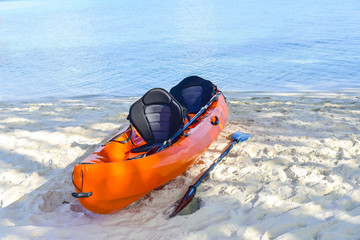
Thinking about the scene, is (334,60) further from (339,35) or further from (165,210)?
(165,210)

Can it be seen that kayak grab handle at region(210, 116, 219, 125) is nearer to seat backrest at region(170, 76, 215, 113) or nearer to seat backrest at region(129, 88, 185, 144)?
seat backrest at region(129, 88, 185, 144)

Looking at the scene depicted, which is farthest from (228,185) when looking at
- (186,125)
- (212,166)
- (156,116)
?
(156,116)

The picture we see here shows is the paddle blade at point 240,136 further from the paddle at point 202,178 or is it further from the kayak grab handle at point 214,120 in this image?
the kayak grab handle at point 214,120

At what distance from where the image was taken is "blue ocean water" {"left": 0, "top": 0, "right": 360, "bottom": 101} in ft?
38.1

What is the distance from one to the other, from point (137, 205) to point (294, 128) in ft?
9.88

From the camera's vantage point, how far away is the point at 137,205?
3.78 metres

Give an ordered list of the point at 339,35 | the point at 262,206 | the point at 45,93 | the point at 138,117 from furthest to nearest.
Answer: the point at 339,35, the point at 45,93, the point at 138,117, the point at 262,206

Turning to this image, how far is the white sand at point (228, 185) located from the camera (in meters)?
3.04

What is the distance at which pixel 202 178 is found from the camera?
4.00 m

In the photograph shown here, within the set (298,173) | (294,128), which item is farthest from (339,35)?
(298,173)

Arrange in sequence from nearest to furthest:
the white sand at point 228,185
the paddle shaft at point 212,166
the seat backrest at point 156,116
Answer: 1. the white sand at point 228,185
2. the paddle shaft at point 212,166
3. the seat backrest at point 156,116

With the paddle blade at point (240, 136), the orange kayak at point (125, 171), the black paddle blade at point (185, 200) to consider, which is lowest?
the black paddle blade at point (185, 200)

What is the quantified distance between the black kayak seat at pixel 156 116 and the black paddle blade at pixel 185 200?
Result: 3.94 ft

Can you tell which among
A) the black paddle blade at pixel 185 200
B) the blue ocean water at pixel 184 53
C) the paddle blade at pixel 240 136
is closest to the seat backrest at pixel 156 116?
the paddle blade at pixel 240 136
